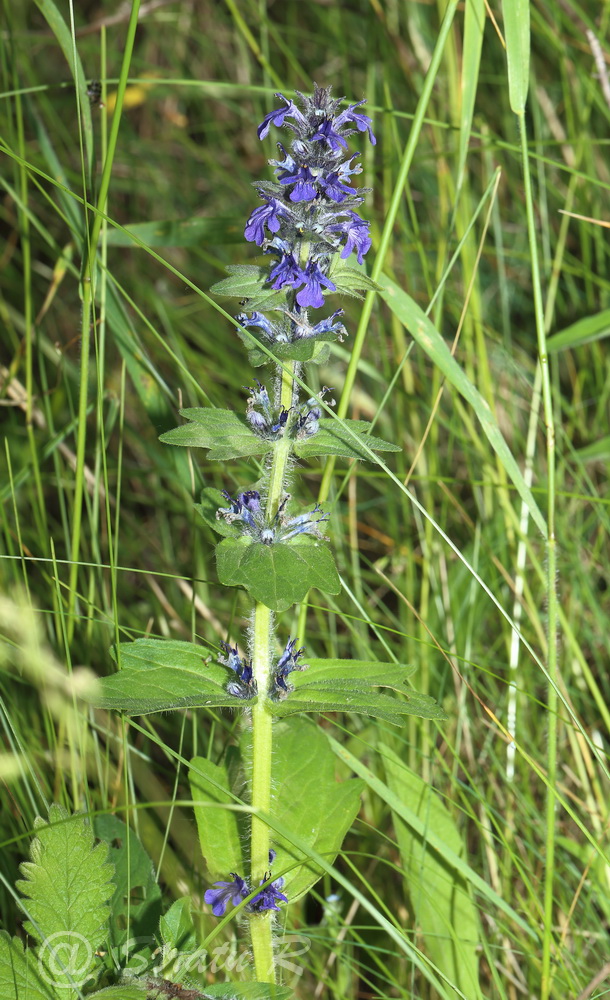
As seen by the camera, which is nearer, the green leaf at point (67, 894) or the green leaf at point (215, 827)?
the green leaf at point (67, 894)

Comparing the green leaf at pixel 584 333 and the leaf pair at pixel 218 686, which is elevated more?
the green leaf at pixel 584 333

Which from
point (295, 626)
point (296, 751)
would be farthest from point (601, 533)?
point (296, 751)

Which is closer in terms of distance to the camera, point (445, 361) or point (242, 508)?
point (242, 508)

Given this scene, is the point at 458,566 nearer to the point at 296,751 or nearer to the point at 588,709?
the point at 588,709

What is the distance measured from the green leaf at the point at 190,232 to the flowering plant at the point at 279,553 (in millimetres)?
863

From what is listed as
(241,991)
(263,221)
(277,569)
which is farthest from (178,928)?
(263,221)

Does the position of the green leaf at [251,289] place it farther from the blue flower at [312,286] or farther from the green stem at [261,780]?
the green stem at [261,780]

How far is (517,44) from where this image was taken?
1837 millimetres

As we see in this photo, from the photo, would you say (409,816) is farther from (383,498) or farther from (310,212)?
(383,498)

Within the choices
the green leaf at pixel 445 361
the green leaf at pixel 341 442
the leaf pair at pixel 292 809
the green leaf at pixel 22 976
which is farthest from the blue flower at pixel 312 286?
the green leaf at pixel 22 976

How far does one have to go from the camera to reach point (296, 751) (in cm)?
188

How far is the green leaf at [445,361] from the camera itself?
1914mm

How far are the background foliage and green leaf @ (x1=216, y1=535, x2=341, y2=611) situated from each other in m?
0.26

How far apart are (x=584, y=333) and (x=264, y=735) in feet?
5.66
